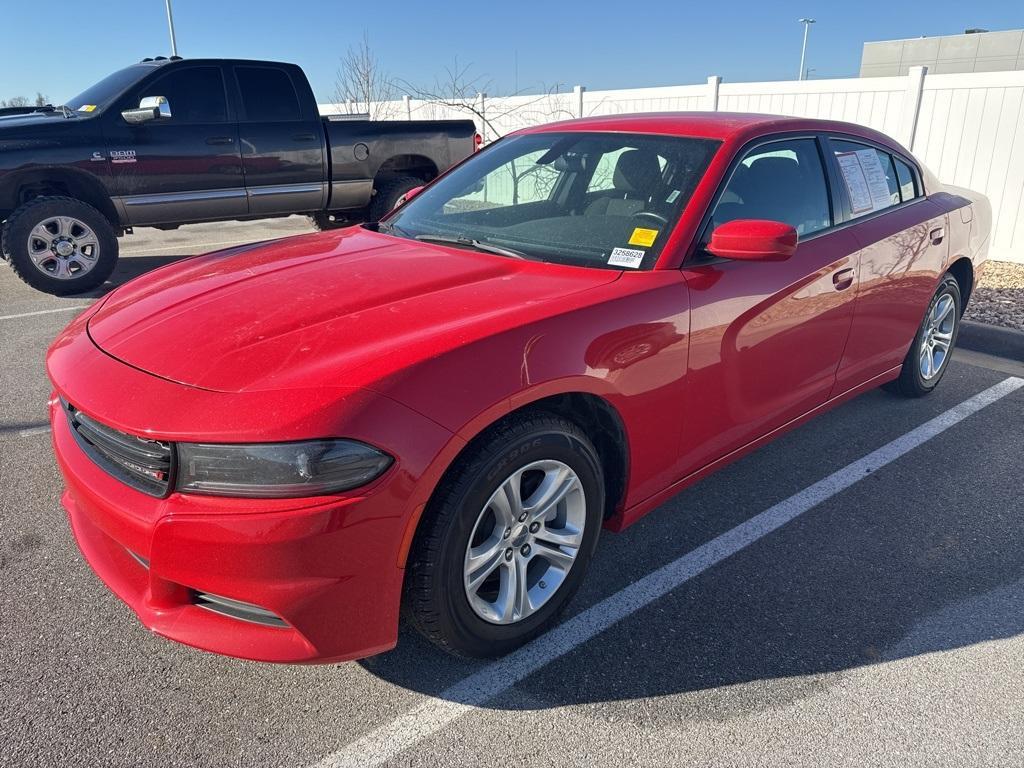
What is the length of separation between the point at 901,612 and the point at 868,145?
8.24 ft

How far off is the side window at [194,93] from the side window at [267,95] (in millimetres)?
229

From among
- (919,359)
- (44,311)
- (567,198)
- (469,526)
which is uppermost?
(567,198)

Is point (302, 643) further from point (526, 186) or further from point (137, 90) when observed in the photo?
point (137, 90)

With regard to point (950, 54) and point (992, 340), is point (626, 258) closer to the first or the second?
point (992, 340)

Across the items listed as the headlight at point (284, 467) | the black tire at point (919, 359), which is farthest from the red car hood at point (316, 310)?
the black tire at point (919, 359)

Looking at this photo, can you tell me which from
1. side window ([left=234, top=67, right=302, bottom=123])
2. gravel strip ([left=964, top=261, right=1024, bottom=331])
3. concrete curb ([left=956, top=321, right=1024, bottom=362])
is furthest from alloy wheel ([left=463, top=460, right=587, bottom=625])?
side window ([left=234, top=67, right=302, bottom=123])

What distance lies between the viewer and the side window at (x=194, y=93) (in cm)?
758

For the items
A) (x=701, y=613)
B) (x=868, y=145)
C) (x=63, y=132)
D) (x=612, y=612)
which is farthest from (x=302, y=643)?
(x=63, y=132)

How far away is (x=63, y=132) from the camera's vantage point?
6.96 meters

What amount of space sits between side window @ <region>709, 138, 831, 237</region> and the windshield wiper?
781mm

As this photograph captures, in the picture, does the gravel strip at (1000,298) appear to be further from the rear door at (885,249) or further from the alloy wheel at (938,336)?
the rear door at (885,249)

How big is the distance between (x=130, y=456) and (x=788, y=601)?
224cm

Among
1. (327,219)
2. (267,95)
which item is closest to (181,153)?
(267,95)

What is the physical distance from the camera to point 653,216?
298 centimetres
